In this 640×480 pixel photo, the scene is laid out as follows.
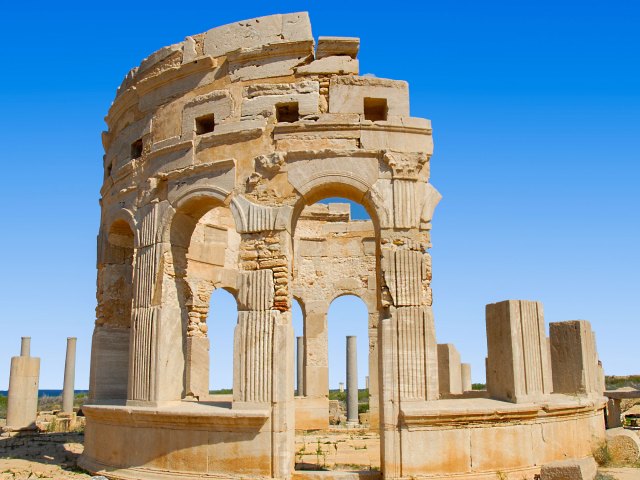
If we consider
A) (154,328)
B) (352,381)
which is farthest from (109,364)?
(352,381)

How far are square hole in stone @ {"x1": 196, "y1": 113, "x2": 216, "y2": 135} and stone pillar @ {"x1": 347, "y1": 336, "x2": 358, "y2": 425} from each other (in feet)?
34.8

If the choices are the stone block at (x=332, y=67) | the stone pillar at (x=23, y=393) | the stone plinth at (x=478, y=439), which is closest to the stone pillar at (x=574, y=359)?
the stone plinth at (x=478, y=439)

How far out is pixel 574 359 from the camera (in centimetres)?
1155

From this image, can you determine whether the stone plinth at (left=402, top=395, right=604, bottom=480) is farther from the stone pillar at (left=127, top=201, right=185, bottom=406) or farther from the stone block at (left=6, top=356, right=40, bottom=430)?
the stone block at (left=6, top=356, right=40, bottom=430)

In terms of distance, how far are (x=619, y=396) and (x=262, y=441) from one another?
33.1 ft

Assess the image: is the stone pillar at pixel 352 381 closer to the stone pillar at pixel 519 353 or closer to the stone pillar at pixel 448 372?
the stone pillar at pixel 448 372

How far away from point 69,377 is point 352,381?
11.2 m

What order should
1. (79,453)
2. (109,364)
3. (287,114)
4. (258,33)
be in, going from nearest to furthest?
(287,114), (258,33), (109,364), (79,453)

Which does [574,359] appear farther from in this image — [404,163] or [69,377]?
[69,377]

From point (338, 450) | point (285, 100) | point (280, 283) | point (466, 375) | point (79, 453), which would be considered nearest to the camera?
point (280, 283)

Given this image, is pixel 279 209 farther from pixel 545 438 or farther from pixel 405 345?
pixel 545 438

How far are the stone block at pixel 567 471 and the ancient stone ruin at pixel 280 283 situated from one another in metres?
0.46

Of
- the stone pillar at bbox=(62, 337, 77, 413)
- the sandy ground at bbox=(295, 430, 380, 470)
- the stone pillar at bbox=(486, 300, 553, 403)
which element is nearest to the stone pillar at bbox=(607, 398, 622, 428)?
the sandy ground at bbox=(295, 430, 380, 470)

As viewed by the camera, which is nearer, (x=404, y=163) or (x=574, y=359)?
(x=404, y=163)
